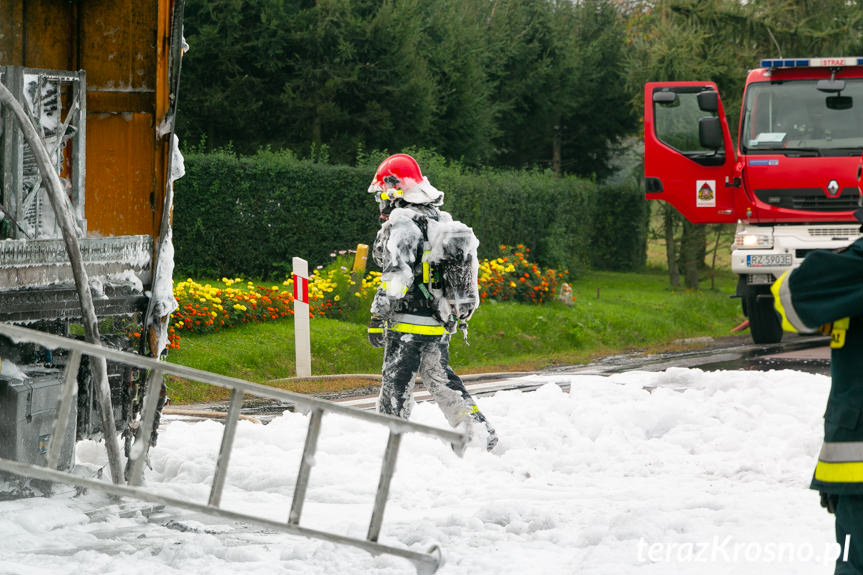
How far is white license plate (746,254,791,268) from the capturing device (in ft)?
44.2

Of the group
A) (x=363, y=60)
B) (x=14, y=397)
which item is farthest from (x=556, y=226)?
(x=14, y=397)

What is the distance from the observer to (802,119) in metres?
13.7

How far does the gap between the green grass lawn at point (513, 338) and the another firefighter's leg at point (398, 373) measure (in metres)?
3.80

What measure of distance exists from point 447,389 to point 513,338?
8123 millimetres

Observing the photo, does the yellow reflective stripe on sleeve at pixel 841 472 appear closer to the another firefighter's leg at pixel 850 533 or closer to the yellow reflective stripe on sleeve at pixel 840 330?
the another firefighter's leg at pixel 850 533

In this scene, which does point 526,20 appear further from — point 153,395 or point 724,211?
point 153,395

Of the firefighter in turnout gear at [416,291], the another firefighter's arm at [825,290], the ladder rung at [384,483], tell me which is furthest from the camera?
the firefighter in turnout gear at [416,291]

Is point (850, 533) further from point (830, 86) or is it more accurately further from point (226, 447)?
point (830, 86)

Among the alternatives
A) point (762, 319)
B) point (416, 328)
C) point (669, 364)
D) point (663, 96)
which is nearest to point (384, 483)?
point (416, 328)

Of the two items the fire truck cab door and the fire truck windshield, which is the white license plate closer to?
the fire truck cab door

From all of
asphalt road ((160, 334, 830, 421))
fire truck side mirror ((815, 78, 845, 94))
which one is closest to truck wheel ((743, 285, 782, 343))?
asphalt road ((160, 334, 830, 421))

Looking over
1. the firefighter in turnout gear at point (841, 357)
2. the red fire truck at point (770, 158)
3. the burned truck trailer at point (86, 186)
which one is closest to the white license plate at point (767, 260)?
the red fire truck at point (770, 158)

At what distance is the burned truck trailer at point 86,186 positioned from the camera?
6.15 m

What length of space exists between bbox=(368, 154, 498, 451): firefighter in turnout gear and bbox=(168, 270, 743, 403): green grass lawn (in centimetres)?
387
